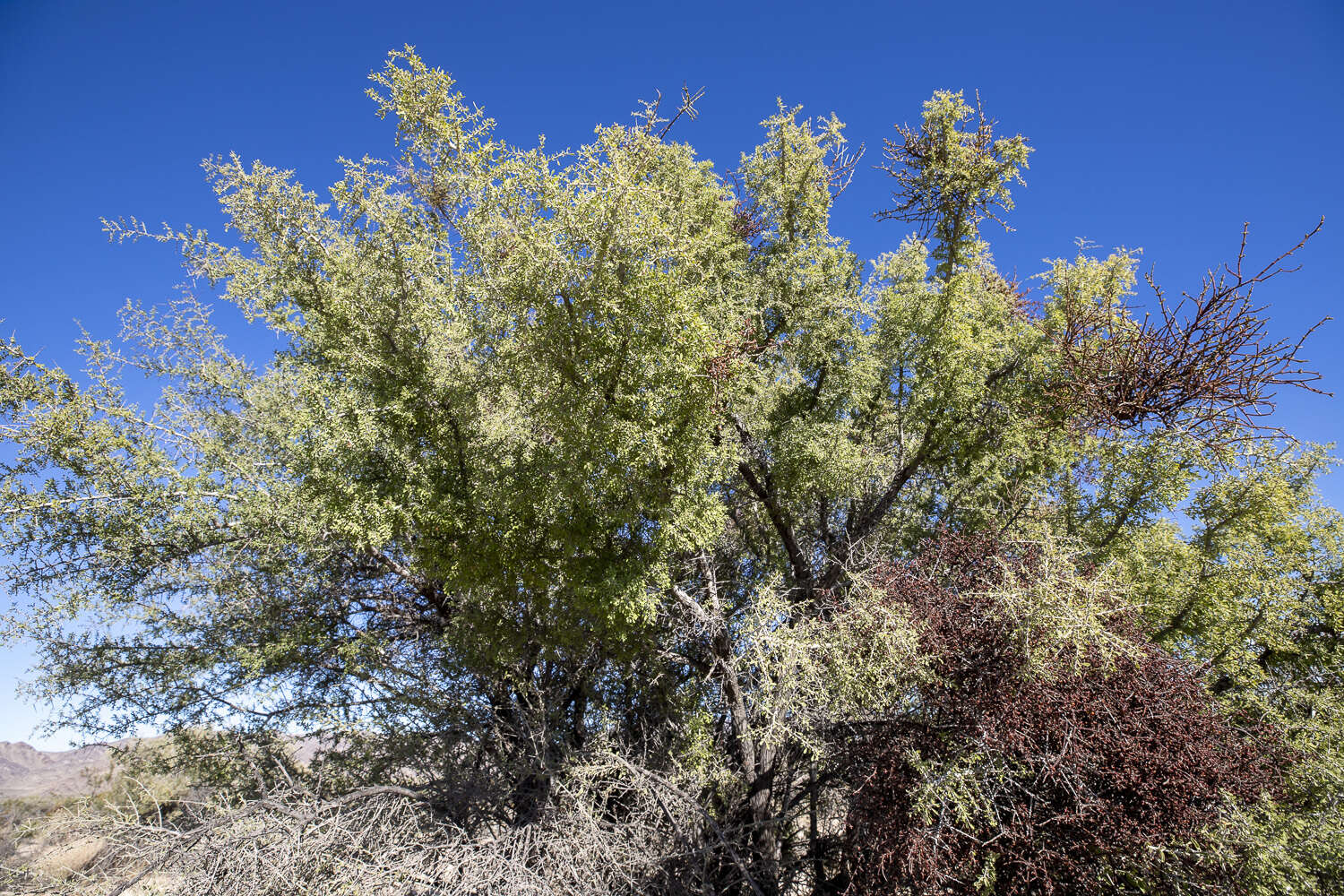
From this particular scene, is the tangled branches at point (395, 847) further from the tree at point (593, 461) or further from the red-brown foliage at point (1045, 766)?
the red-brown foliage at point (1045, 766)

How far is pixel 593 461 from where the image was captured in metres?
8.00

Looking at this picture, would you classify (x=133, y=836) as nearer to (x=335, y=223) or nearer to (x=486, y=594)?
(x=486, y=594)

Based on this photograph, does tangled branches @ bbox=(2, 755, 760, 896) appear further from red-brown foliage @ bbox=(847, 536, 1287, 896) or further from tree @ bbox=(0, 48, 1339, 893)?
red-brown foliage @ bbox=(847, 536, 1287, 896)

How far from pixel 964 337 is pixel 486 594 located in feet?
26.8

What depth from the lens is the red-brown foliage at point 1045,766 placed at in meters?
5.90

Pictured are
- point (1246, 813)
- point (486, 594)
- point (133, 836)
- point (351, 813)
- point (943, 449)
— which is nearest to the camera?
point (1246, 813)

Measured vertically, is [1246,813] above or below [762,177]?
below

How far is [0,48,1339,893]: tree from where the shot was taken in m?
7.93

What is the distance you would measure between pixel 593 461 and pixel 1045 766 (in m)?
5.72

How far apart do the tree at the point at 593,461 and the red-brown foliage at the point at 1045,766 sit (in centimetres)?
74

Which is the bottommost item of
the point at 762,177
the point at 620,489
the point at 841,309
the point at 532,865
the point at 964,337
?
the point at 532,865

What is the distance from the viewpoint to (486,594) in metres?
8.97

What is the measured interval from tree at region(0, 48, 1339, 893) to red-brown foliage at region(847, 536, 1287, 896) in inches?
29.2

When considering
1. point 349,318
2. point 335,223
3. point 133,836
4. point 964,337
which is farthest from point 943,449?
point 133,836
